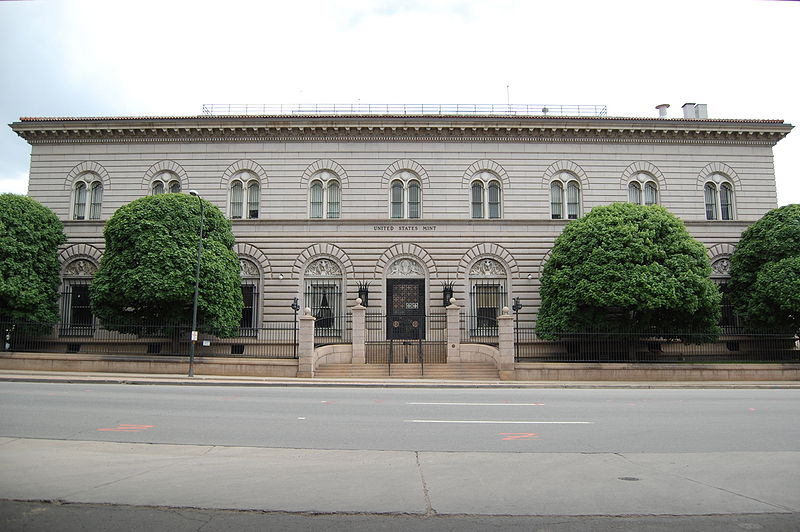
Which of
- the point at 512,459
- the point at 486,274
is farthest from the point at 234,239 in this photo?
the point at 512,459

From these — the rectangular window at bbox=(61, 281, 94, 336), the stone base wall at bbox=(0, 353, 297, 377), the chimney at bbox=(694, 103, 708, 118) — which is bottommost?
the stone base wall at bbox=(0, 353, 297, 377)

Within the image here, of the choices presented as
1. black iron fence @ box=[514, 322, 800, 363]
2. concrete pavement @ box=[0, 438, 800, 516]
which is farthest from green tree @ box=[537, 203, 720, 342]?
concrete pavement @ box=[0, 438, 800, 516]

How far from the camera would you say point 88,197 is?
32.3m

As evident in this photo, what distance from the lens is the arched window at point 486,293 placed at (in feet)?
100.0

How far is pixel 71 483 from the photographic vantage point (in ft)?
23.3

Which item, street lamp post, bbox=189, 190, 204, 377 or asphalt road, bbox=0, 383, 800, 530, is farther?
street lamp post, bbox=189, 190, 204, 377

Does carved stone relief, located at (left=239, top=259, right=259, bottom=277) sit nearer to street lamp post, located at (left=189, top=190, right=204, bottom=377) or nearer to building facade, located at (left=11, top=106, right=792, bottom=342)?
building facade, located at (left=11, top=106, right=792, bottom=342)

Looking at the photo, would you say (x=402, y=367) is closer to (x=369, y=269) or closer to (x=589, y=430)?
(x=369, y=269)

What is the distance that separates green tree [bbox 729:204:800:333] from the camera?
25969 mm

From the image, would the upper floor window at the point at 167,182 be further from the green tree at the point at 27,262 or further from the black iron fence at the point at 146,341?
the black iron fence at the point at 146,341

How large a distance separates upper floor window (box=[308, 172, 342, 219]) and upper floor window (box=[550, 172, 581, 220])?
1218 centimetres

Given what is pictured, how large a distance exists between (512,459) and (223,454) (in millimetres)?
4556

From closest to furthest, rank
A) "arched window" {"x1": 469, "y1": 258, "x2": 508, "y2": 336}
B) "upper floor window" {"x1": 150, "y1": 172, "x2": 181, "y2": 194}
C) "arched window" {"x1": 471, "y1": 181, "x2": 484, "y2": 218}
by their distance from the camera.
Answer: "arched window" {"x1": 469, "y1": 258, "x2": 508, "y2": 336} → "arched window" {"x1": 471, "y1": 181, "x2": 484, "y2": 218} → "upper floor window" {"x1": 150, "y1": 172, "x2": 181, "y2": 194}

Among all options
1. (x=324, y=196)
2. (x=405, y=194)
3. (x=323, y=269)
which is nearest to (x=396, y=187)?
(x=405, y=194)
